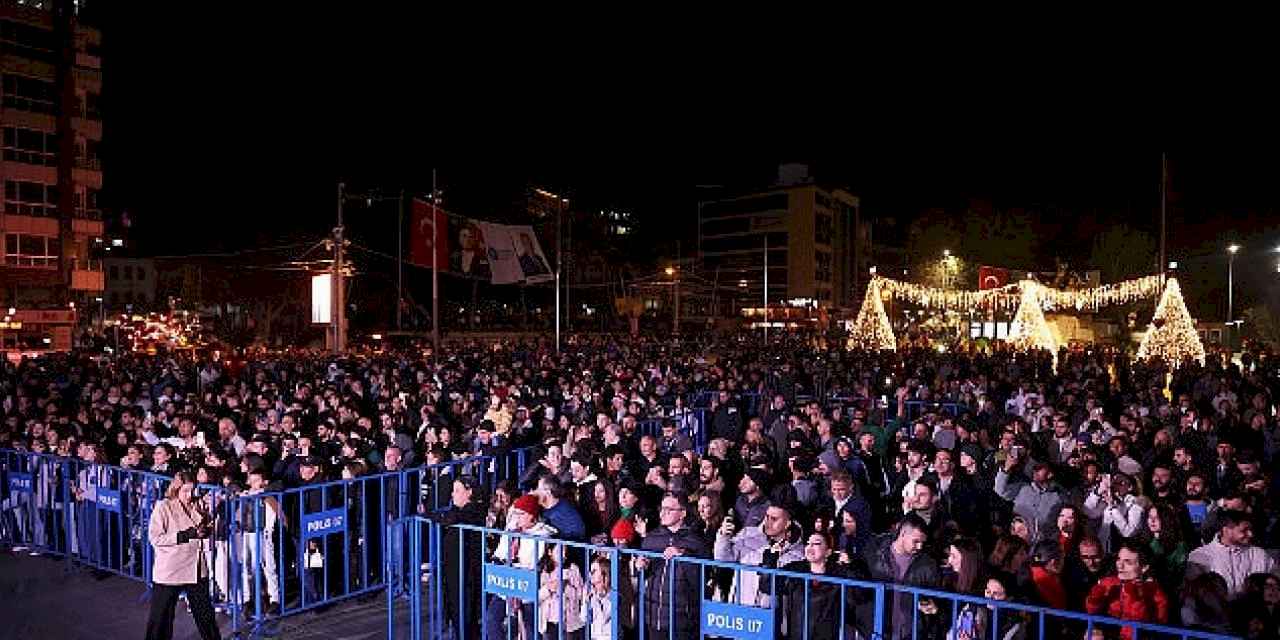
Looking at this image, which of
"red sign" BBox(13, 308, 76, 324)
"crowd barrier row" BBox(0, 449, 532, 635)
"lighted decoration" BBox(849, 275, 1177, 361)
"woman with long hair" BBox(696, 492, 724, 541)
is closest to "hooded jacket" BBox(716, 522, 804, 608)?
"woman with long hair" BBox(696, 492, 724, 541)

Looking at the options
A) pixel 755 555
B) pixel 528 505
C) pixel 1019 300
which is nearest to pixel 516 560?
pixel 528 505

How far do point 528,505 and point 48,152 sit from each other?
150ft

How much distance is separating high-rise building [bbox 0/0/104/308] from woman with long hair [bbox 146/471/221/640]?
41.5 m

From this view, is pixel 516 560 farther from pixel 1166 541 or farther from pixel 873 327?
pixel 873 327

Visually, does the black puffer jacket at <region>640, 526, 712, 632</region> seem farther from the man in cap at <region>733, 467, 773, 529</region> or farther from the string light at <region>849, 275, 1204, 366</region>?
the string light at <region>849, 275, 1204, 366</region>

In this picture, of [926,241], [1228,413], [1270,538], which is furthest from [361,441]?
[926,241]

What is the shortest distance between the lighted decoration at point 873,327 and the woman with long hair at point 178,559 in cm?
2531

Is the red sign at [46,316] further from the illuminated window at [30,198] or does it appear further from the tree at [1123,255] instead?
the tree at [1123,255]

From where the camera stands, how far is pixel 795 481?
9070 mm

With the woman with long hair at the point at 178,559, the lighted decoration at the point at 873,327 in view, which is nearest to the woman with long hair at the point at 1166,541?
the woman with long hair at the point at 178,559

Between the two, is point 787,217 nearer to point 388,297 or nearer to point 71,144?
point 388,297

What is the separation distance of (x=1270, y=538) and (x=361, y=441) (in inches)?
338

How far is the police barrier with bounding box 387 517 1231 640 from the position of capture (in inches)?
205

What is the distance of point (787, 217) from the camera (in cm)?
9888
